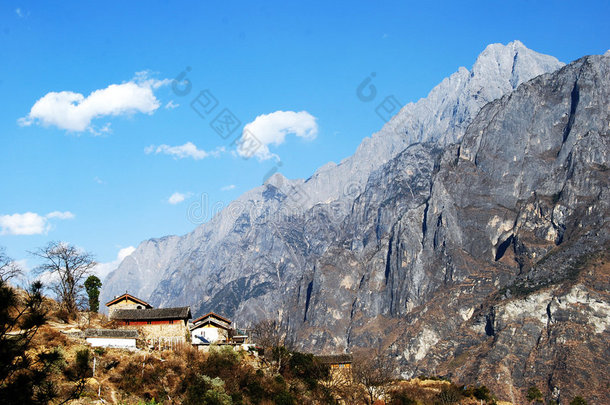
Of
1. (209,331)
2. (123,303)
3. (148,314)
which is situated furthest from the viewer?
(209,331)

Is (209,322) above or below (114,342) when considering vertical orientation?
above

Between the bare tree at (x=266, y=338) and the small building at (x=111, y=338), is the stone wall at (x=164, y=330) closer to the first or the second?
the small building at (x=111, y=338)

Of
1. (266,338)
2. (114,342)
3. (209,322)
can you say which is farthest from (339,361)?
(114,342)

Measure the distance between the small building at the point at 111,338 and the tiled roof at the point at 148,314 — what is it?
8512 millimetres

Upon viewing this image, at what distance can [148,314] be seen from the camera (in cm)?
6775

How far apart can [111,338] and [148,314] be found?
10.8m

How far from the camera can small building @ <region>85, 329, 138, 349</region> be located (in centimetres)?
5644

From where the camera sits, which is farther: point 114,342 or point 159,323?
point 159,323

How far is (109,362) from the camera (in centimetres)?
5262

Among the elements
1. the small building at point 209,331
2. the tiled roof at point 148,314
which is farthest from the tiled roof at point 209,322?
the tiled roof at point 148,314

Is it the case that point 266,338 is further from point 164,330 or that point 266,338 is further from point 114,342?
point 114,342

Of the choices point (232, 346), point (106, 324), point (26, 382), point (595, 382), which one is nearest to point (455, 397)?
point (232, 346)

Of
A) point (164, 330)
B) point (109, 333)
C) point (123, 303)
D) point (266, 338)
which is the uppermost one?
point (123, 303)

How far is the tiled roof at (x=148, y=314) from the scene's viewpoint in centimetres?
6712
